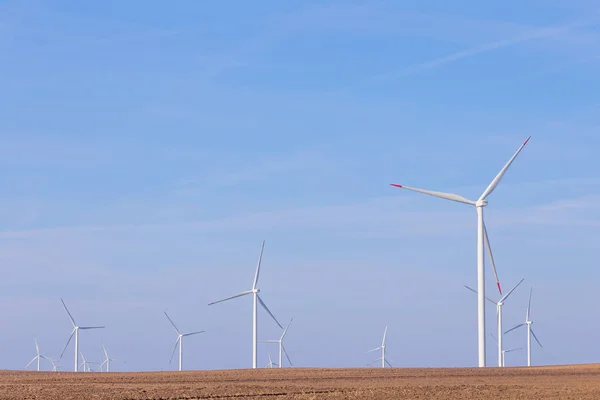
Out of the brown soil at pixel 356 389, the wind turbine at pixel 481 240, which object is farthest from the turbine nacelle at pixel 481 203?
the brown soil at pixel 356 389

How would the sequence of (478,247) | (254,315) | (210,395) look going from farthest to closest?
(254,315) → (478,247) → (210,395)

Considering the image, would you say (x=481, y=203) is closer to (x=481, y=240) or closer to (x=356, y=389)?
(x=481, y=240)

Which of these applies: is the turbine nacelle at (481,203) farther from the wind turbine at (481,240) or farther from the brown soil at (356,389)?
the brown soil at (356,389)

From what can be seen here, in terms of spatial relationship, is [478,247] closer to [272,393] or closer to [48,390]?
[272,393]

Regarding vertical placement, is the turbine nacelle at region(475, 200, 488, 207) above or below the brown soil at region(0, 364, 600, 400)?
above

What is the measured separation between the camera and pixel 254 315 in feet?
331

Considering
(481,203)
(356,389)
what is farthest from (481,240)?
(356,389)

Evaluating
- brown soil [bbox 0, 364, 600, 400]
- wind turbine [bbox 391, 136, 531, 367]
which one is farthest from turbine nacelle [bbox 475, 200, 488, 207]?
brown soil [bbox 0, 364, 600, 400]

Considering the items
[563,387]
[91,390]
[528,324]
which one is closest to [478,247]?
[563,387]

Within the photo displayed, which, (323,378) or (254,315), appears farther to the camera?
(254,315)

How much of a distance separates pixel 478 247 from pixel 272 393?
28314 mm

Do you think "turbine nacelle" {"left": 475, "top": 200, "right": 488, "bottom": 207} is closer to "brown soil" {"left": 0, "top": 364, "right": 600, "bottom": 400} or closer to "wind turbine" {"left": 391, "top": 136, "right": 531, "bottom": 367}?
"wind turbine" {"left": 391, "top": 136, "right": 531, "bottom": 367}

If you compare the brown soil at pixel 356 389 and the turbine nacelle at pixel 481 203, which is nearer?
the brown soil at pixel 356 389

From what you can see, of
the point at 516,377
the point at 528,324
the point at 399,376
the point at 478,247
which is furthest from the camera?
the point at 528,324
